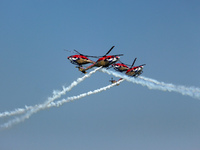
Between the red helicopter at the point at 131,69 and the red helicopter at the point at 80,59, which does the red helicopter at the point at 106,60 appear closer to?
the red helicopter at the point at 80,59

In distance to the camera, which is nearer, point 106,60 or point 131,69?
point 106,60

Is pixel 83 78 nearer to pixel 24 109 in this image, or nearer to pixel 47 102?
pixel 47 102

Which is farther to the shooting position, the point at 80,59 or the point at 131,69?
the point at 131,69

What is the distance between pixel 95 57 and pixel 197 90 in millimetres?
31880

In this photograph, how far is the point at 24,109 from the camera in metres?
95.1

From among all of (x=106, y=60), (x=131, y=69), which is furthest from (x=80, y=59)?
(x=131, y=69)

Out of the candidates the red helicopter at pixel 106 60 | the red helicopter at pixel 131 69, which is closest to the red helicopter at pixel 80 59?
the red helicopter at pixel 106 60

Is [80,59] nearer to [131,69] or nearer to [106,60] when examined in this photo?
[106,60]

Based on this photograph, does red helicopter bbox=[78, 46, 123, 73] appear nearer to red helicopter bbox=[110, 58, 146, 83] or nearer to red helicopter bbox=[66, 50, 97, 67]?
red helicopter bbox=[66, 50, 97, 67]

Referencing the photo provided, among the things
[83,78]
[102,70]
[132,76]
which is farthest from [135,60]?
[83,78]

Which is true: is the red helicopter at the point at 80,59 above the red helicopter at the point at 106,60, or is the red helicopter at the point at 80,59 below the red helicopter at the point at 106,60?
above

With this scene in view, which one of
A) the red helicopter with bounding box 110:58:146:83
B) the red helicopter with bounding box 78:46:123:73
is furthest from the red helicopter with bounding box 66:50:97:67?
the red helicopter with bounding box 110:58:146:83

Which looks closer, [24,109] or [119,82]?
[24,109]

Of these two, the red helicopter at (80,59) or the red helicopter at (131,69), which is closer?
the red helicopter at (80,59)
